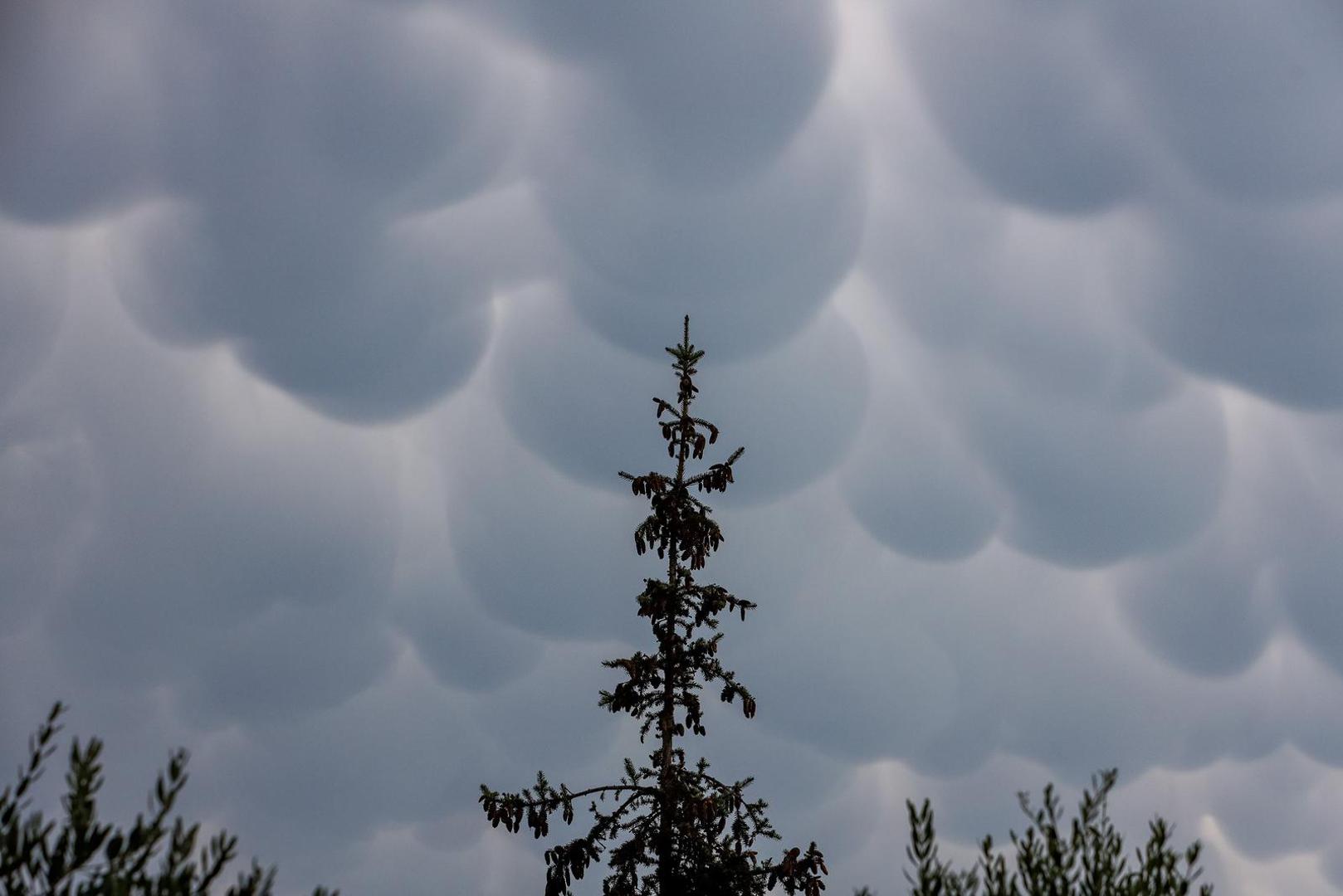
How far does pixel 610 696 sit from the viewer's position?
27.4 meters

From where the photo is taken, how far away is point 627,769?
27.3 metres

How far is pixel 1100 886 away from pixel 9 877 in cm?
1245

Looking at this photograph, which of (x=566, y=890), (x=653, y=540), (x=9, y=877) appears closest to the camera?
(x=9, y=877)

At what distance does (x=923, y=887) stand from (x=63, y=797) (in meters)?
9.68

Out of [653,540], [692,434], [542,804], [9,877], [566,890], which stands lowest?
[9,877]

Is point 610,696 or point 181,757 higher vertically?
point 610,696

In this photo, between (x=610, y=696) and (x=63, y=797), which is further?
(x=610, y=696)

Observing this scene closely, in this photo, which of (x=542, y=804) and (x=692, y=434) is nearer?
(x=542, y=804)

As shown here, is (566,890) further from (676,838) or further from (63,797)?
(63,797)

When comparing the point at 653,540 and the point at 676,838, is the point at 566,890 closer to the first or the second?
the point at 676,838

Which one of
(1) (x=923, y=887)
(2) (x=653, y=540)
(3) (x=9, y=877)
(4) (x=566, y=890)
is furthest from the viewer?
(2) (x=653, y=540)

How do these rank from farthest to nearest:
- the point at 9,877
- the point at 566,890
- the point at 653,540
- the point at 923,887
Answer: the point at 653,540
the point at 566,890
the point at 923,887
the point at 9,877

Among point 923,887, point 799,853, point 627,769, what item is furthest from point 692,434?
point 923,887

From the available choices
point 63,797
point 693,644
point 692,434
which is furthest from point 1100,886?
point 692,434
